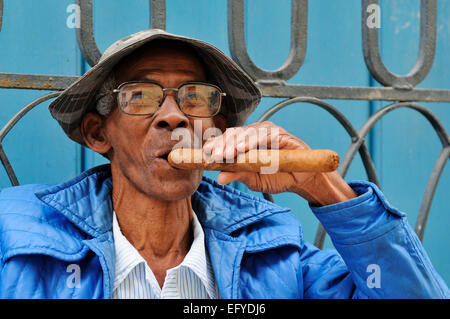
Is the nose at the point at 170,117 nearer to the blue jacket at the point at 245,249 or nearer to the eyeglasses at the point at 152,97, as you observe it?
the eyeglasses at the point at 152,97

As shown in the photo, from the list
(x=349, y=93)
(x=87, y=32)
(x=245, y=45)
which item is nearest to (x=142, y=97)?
(x=87, y=32)

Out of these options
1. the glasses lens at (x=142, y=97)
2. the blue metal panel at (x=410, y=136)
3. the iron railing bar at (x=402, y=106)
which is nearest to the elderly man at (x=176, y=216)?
the glasses lens at (x=142, y=97)

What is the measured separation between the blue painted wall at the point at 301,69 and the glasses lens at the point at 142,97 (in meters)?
0.57

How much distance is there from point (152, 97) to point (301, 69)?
1.05m

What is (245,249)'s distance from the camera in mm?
1601

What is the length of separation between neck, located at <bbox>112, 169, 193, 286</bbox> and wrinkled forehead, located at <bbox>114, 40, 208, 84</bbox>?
326 millimetres

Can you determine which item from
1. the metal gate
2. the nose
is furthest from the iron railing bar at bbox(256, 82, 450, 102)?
the nose

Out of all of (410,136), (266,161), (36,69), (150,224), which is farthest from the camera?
(410,136)

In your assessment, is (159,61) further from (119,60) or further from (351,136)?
(351,136)

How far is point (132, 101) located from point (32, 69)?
0.66 m

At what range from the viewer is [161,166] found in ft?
5.05

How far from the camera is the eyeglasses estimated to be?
1556mm

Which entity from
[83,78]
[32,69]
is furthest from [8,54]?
[83,78]

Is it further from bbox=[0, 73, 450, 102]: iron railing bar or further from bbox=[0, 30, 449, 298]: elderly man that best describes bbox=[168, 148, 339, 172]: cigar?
bbox=[0, 73, 450, 102]: iron railing bar
